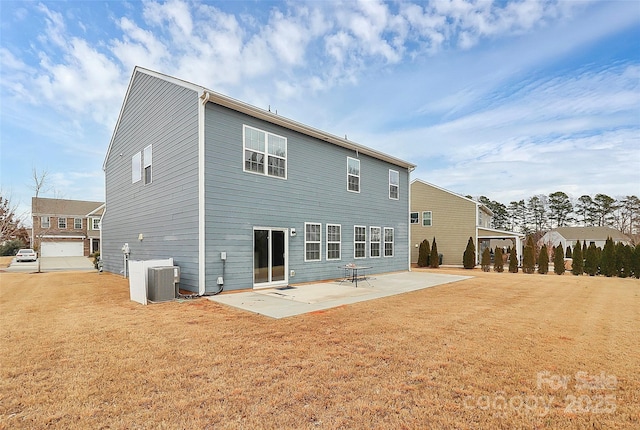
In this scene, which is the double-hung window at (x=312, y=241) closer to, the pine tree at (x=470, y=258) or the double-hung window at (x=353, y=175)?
the double-hung window at (x=353, y=175)

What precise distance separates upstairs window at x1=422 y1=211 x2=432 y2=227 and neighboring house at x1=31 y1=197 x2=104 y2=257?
102ft

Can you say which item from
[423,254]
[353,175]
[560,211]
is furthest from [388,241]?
[560,211]

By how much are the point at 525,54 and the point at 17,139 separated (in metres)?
25.4

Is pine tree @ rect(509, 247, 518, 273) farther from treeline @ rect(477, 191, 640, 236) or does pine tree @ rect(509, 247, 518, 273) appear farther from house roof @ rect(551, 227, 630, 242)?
treeline @ rect(477, 191, 640, 236)

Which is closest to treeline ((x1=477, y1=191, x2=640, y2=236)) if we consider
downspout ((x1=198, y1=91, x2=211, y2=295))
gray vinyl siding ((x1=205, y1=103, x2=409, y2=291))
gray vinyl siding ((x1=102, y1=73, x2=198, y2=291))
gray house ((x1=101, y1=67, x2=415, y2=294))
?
gray vinyl siding ((x1=205, y1=103, x2=409, y2=291))

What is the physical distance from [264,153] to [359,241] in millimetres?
5898

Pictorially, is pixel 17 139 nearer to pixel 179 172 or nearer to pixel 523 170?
pixel 179 172

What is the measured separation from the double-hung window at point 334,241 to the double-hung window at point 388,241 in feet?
11.2

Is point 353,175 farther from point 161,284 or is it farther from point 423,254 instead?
point 423,254

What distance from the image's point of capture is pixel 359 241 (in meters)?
13.9

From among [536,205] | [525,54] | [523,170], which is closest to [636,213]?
[536,205]

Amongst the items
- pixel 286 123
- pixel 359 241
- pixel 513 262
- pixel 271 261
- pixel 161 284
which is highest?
pixel 286 123

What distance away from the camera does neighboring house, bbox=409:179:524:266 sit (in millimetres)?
22969

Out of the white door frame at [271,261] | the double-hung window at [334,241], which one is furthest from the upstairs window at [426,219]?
the white door frame at [271,261]
